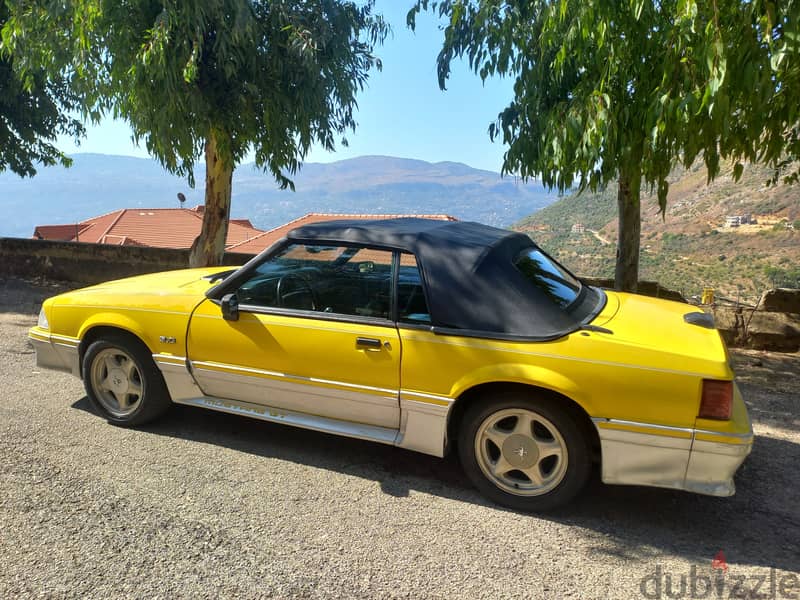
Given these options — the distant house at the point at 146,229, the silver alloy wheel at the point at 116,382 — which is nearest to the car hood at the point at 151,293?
the silver alloy wheel at the point at 116,382

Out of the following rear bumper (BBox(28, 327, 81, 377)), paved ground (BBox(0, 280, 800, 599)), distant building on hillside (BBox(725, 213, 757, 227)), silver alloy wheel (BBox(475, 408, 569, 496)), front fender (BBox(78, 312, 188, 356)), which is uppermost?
distant building on hillside (BBox(725, 213, 757, 227))

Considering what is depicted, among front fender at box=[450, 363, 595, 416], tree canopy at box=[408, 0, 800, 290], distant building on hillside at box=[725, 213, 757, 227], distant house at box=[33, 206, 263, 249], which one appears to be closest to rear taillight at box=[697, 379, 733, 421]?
front fender at box=[450, 363, 595, 416]

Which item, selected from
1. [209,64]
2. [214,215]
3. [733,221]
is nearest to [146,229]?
[214,215]

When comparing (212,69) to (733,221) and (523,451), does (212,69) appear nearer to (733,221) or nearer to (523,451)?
(523,451)

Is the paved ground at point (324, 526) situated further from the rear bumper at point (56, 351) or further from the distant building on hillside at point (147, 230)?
Result: the distant building on hillside at point (147, 230)

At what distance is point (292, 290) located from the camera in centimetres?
386

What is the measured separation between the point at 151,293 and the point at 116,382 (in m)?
0.74

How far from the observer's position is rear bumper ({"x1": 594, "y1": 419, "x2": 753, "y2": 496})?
287cm

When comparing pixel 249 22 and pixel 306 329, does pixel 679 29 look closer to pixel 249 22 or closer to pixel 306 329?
pixel 306 329

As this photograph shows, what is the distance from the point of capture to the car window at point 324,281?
144 inches

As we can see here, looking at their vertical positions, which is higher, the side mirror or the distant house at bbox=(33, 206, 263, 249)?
the distant house at bbox=(33, 206, 263, 249)

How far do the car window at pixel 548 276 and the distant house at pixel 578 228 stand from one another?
53367mm

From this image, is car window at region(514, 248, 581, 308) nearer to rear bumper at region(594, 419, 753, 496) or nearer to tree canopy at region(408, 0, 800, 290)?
rear bumper at region(594, 419, 753, 496)

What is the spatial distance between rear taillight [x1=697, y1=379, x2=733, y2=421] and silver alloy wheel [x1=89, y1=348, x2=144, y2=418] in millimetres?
3693
